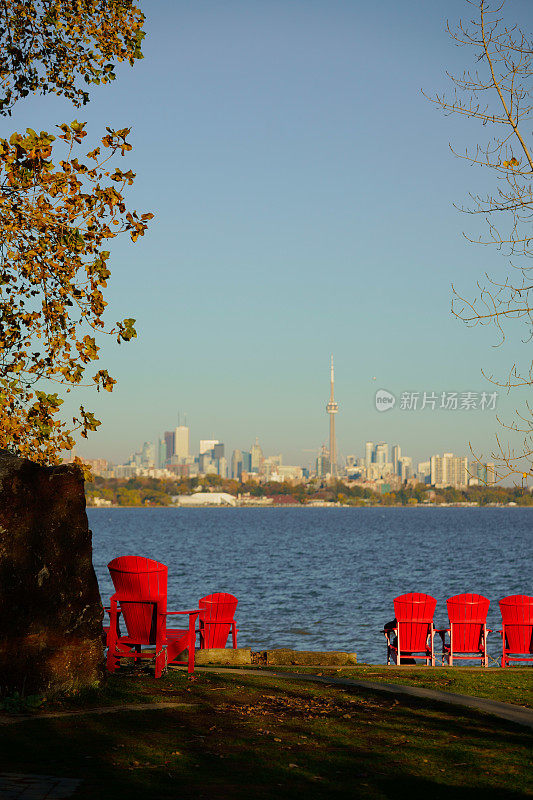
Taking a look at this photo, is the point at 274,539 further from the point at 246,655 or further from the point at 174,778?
the point at 174,778

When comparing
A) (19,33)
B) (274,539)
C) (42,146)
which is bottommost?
(274,539)

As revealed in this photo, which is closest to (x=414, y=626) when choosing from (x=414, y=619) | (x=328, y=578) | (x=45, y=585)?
(x=414, y=619)

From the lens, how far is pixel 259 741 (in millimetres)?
7352

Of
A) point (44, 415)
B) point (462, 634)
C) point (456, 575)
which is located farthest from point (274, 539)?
point (44, 415)

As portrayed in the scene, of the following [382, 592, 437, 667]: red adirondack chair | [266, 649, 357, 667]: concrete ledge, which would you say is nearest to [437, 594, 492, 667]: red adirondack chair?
[382, 592, 437, 667]: red adirondack chair

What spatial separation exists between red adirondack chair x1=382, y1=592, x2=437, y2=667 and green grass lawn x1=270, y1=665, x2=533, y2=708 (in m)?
1.70

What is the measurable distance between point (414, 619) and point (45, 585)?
800 cm

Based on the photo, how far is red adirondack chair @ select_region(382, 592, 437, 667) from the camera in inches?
583

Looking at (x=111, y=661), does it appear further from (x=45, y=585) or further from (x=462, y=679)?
(x=462, y=679)

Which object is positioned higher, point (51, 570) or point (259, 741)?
point (51, 570)

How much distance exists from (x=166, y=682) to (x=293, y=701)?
1.59m

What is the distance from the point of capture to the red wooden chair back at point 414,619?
14.8 meters

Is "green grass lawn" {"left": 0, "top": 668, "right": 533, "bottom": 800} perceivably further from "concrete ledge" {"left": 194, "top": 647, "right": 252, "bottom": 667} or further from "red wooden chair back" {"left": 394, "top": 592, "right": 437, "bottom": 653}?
"red wooden chair back" {"left": 394, "top": 592, "right": 437, "bottom": 653}

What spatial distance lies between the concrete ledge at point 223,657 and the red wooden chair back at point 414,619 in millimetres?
2678
